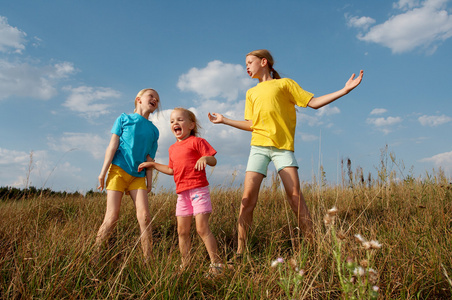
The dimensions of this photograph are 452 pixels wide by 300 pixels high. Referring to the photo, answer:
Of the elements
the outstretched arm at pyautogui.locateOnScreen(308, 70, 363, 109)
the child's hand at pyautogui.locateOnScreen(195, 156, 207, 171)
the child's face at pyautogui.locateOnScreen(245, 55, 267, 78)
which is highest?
the child's face at pyautogui.locateOnScreen(245, 55, 267, 78)

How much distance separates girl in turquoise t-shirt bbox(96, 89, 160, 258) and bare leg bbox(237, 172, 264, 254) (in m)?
0.89

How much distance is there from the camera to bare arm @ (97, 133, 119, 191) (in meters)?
3.09

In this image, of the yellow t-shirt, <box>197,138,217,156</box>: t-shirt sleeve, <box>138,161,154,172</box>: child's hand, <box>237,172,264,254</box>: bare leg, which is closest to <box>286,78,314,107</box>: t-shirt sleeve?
the yellow t-shirt

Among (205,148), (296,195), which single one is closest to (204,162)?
(205,148)

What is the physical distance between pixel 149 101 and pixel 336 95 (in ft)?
6.12

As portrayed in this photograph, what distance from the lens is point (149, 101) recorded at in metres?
3.38

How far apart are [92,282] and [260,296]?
1.11m

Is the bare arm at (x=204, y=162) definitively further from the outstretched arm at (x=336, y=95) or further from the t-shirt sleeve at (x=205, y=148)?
the outstretched arm at (x=336, y=95)

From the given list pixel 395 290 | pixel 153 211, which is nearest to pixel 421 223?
pixel 395 290

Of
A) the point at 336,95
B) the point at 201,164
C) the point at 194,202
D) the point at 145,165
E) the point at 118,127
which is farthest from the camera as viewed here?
the point at 118,127

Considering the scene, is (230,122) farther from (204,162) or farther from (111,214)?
(111,214)

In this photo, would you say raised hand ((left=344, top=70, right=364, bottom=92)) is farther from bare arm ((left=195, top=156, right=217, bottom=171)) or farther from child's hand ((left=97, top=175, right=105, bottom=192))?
child's hand ((left=97, top=175, right=105, bottom=192))

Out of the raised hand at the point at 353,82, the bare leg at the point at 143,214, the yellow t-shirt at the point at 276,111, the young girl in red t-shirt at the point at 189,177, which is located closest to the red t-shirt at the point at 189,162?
the young girl in red t-shirt at the point at 189,177

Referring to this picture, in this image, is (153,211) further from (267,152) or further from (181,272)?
(181,272)
